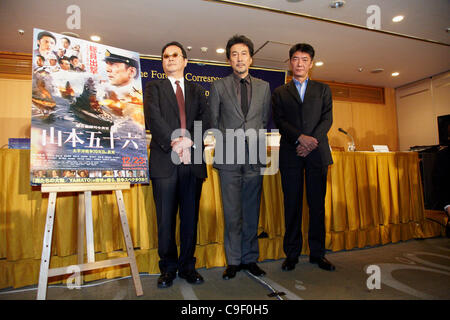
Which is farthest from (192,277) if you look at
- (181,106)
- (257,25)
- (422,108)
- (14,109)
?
(422,108)

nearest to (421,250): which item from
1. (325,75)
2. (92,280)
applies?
(92,280)

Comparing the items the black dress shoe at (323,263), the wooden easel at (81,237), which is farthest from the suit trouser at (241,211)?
the wooden easel at (81,237)

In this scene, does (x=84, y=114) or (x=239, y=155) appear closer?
(x=84, y=114)

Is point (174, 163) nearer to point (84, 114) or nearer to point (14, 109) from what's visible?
point (84, 114)

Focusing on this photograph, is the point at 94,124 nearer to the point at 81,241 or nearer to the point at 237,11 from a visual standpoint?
the point at 81,241

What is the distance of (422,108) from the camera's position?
648 cm

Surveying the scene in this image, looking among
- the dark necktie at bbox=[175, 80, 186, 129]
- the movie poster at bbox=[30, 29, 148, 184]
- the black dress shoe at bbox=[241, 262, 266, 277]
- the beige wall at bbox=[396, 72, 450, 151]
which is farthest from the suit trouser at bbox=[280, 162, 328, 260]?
the beige wall at bbox=[396, 72, 450, 151]

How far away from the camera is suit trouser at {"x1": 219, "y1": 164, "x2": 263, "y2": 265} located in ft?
6.17

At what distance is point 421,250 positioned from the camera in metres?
2.46

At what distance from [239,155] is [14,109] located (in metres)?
4.58

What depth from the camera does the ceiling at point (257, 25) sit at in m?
3.42

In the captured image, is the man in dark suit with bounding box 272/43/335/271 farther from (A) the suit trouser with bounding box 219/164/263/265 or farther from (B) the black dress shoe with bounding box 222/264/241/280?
(B) the black dress shoe with bounding box 222/264/241/280

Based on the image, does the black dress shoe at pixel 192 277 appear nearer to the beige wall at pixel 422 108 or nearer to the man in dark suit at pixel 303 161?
the man in dark suit at pixel 303 161

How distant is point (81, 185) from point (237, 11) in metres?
3.10
